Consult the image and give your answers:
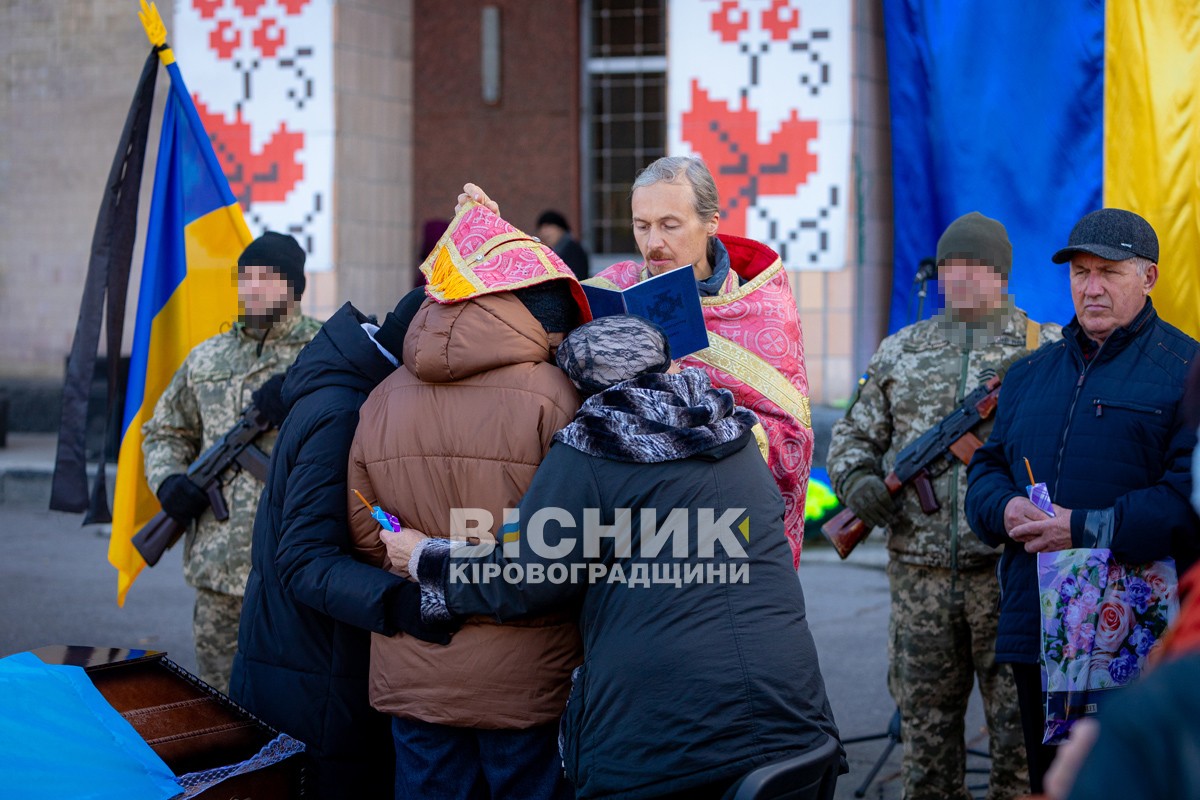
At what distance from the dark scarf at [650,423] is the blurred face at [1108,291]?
4.19 ft

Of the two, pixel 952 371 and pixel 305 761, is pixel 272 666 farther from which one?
pixel 952 371

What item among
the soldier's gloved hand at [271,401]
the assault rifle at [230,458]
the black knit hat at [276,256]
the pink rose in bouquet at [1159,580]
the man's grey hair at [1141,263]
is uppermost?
the black knit hat at [276,256]

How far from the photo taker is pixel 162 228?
4.99m

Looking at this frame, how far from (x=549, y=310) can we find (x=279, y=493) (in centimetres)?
82

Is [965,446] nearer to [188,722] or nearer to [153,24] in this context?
[188,722]

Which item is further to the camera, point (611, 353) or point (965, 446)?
point (965, 446)

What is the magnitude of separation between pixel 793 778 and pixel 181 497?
8.59 feet

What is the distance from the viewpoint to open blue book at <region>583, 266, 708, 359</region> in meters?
3.16

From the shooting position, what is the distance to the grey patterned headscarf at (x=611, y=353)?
2.58m

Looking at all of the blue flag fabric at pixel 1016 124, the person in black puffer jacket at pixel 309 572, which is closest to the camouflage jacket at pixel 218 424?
the person in black puffer jacket at pixel 309 572

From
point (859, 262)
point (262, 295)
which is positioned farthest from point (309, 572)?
point (859, 262)

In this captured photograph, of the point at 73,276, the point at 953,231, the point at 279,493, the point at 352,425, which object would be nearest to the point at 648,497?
the point at 352,425

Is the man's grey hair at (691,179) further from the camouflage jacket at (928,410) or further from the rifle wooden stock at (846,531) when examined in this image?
the rifle wooden stock at (846,531)

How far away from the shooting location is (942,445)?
398 centimetres
